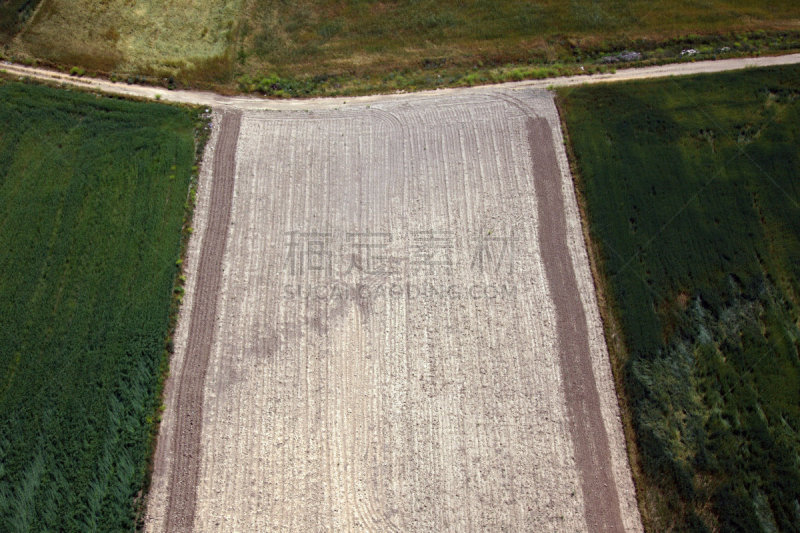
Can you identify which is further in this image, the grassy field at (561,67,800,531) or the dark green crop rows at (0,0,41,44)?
the dark green crop rows at (0,0,41,44)

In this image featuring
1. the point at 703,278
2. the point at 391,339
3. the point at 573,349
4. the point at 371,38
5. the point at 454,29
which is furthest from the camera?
the point at 454,29

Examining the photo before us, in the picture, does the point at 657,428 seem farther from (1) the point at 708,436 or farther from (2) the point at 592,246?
(2) the point at 592,246

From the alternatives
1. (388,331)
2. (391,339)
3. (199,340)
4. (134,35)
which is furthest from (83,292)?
(134,35)

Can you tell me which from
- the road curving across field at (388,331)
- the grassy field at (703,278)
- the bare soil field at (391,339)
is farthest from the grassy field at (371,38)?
the grassy field at (703,278)

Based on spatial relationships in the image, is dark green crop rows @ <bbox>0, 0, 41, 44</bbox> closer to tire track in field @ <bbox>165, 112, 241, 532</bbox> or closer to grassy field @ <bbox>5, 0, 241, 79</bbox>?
grassy field @ <bbox>5, 0, 241, 79</bbox>

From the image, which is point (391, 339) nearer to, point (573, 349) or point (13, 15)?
point (573, 349)

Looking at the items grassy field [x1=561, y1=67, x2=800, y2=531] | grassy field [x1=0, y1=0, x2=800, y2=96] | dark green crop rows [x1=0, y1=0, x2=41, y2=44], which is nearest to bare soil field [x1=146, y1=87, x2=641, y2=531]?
grassy field [x1=561, y1=67, x2=800, y2=531]

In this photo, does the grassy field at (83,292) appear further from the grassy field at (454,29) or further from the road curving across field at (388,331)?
the grassy field at (454,29)
